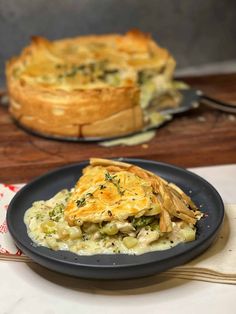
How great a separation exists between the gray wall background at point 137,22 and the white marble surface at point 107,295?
1923 millimetres

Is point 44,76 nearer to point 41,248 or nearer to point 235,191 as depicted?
point 235,191

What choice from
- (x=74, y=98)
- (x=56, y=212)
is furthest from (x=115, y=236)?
(x=74, y=98)

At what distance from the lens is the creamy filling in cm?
145

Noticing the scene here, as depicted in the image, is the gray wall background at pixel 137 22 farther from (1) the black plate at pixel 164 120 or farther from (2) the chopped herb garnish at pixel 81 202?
(2) the chopped herb garnish at pixel 81 202

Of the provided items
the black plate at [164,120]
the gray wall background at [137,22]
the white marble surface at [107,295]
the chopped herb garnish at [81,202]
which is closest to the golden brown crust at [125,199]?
the chopped herb garnish at [81,202]

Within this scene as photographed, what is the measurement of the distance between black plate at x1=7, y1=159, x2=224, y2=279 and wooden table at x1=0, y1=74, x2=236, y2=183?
1.33ft

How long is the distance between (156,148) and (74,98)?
37cm

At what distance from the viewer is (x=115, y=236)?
4.84 ft

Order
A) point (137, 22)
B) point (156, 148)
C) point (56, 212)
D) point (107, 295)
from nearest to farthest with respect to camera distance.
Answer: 1. point (107, 295)
2. point (56, 212)
3. point (156, 148)
4. point (137, 22)

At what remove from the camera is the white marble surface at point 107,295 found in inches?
54.0

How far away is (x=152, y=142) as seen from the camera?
2.33 m

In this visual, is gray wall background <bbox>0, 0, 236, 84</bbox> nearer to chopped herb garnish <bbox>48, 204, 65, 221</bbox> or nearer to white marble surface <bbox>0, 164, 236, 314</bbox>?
chopped herb garnish <bbox>48, 204, 65, 221</bbox>

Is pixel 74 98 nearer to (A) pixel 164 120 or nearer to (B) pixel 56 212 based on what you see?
(A) pixel 164 120

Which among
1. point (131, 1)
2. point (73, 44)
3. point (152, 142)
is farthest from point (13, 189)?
point (131, 1)
